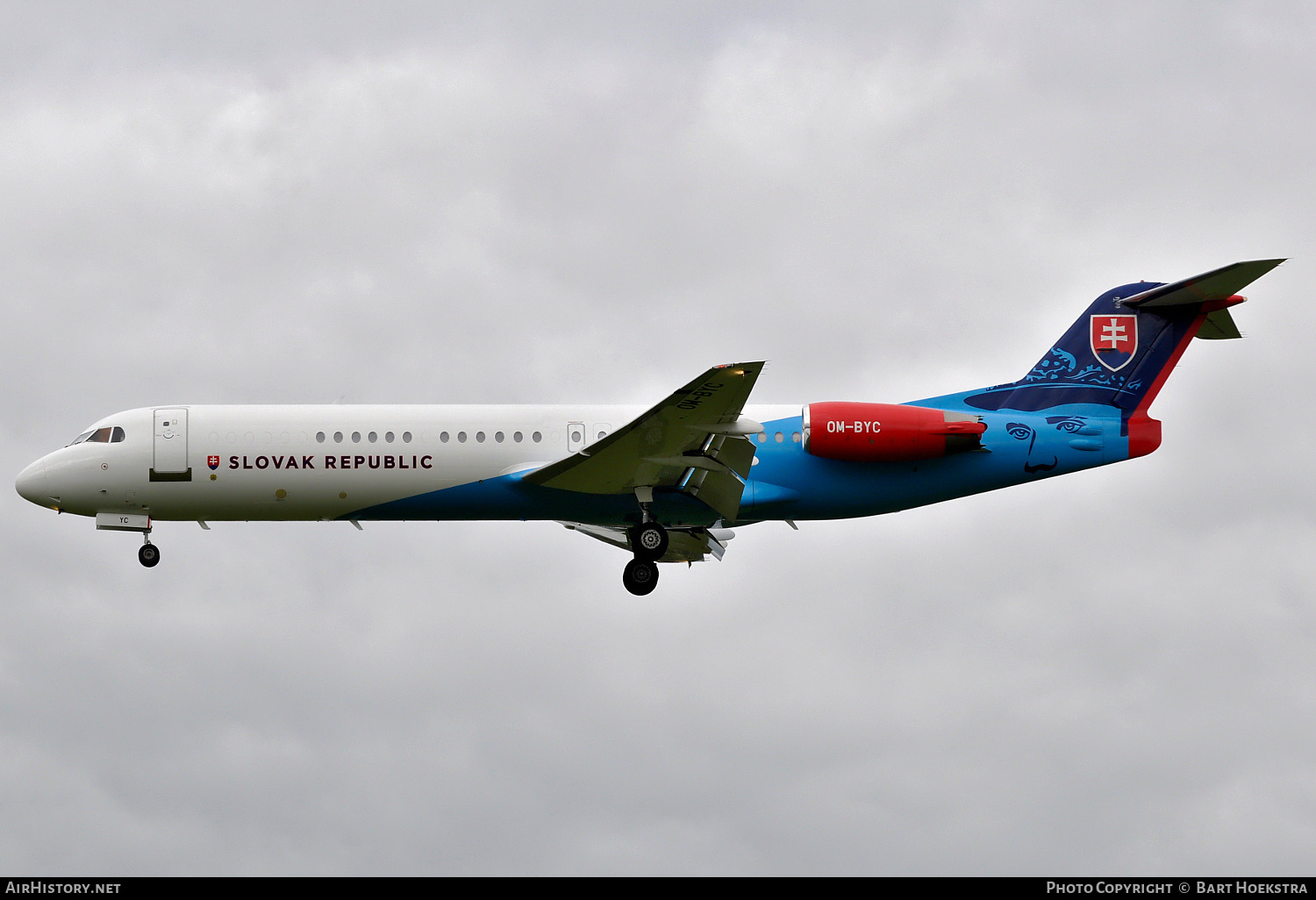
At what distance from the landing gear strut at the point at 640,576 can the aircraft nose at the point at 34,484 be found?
457 inches

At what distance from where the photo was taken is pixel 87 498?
2967 cm

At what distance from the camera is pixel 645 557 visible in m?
30.0

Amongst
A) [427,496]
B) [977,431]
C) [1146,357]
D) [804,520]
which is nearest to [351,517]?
[427,496]

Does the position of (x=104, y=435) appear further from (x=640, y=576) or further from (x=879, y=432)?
(x=879, y=432)

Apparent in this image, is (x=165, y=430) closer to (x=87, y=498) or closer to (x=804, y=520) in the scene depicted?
(x=87, y=498)

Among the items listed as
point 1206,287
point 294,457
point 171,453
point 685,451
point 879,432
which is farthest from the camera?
point 1206,287

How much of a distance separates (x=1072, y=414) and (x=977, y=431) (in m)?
2.64

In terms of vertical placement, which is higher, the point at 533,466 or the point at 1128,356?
the point at 1128,356

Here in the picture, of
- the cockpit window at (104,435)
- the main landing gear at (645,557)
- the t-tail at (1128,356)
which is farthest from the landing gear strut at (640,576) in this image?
the cockpit window at (104,435)

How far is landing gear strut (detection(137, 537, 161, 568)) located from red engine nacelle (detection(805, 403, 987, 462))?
512 inches

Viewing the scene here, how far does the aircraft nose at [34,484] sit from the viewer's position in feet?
97.9

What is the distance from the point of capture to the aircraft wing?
26.5 m

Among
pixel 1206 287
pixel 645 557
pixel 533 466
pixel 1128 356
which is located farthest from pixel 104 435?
pixel 1206 287

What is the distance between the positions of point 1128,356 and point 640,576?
1114cm
